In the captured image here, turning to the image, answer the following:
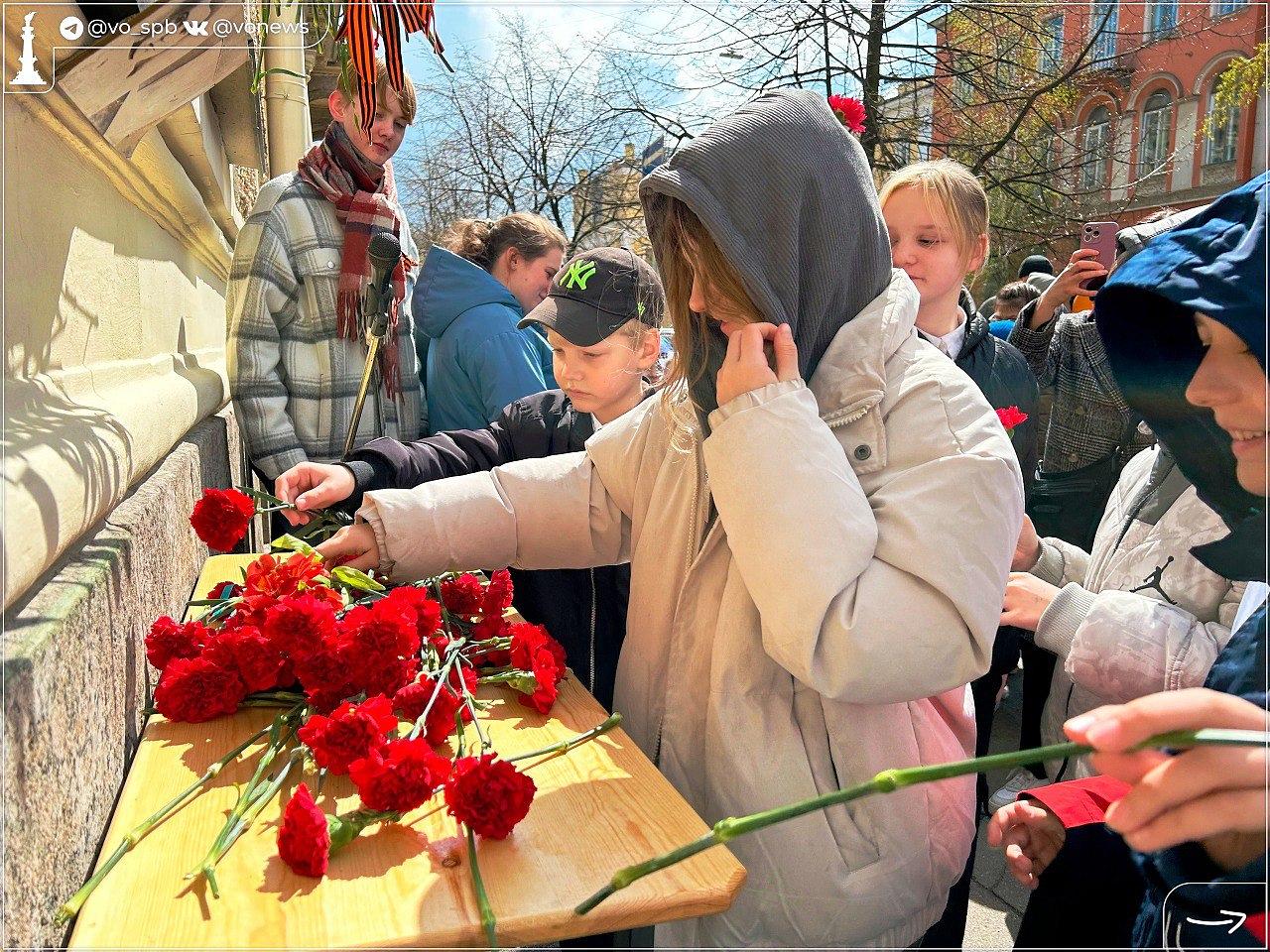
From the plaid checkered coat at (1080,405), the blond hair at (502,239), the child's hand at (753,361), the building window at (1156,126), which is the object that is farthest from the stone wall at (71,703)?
the building window at (1156,126)

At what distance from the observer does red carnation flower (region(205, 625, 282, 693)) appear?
1426 mm

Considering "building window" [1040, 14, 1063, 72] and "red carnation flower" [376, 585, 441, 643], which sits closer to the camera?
"red carnation flower" [376, 585, 441, 643]

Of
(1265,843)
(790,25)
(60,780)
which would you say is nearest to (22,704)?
(60,780)

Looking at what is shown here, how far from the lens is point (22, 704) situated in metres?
1.01

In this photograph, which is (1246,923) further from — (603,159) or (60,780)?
(603,159)

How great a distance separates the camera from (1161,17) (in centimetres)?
841

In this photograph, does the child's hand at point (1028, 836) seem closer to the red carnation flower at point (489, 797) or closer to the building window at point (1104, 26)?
the red carnation flower at point (489, 797)

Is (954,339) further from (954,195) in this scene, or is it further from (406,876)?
(406,876)

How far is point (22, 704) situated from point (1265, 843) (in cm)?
118

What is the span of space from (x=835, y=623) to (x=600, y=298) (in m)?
1.54

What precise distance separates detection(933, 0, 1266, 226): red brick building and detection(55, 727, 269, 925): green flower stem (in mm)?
7354

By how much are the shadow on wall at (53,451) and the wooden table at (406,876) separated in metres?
0.36
